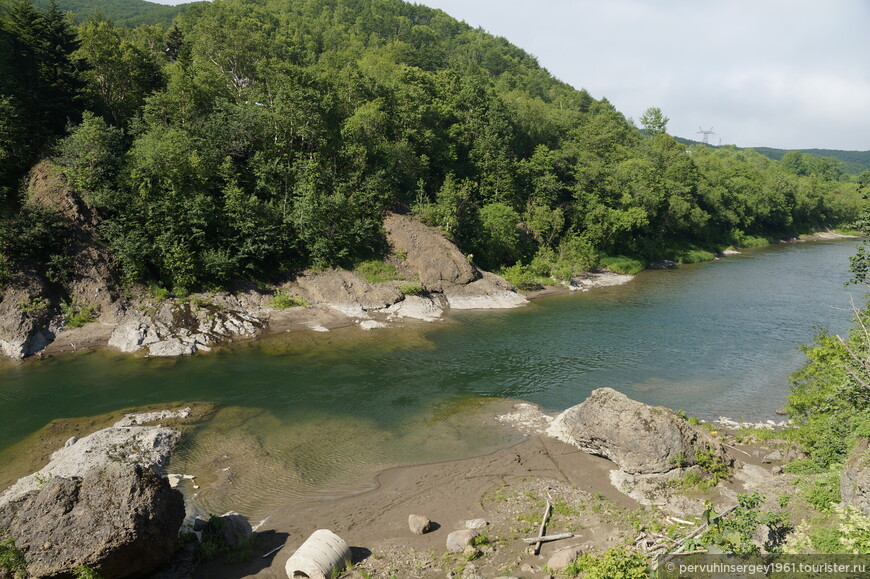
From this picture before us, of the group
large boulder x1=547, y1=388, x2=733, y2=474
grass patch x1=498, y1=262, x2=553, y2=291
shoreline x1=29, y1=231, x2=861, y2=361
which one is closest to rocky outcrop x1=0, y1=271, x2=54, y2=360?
shoreline x1=29, y1=231, x2=861, y2=361

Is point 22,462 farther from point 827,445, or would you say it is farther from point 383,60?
point 383,60

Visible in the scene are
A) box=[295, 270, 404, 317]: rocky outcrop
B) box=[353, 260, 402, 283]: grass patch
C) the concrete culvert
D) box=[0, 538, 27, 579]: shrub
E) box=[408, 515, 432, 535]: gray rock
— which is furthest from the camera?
box=[353, 260, 402, 283]: grass patch

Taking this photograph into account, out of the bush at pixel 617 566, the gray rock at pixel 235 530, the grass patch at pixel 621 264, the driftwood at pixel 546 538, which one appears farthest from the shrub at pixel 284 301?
the grass patch at pixel 621 264

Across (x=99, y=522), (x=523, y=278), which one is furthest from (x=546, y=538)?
(x=523, y=278)

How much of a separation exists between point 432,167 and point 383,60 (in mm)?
31721

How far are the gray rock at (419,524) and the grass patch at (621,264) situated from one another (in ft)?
175

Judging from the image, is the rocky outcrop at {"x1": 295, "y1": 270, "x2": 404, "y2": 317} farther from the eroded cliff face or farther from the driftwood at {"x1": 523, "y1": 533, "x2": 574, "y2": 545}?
the driftwood at {"x1": 523, "y1": 533, "x2": 574, "y2": 545}

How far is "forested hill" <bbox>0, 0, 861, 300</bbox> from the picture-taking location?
37.8 metres

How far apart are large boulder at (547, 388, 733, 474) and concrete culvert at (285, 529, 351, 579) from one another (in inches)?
451

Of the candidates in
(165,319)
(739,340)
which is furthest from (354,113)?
(739,340)

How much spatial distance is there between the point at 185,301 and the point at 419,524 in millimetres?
27947

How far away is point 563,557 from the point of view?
1413 centimetres

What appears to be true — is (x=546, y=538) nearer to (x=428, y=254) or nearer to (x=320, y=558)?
(x=320, y=558)

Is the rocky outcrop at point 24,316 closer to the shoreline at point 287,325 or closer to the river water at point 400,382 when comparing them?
the shoreline at point 287,325
